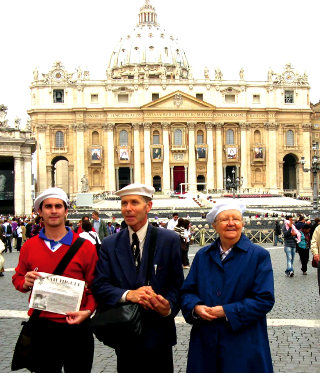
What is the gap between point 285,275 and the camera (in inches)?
546

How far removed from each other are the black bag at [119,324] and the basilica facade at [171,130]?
2521 inches

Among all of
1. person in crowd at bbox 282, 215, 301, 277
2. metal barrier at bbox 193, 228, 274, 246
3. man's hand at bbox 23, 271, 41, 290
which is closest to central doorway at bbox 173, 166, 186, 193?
metal barrier at bbox 193, 228, 274, 246

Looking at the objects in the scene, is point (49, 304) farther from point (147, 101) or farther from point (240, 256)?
point (147, 101)

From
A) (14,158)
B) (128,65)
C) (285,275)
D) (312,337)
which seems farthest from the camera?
(128,65)

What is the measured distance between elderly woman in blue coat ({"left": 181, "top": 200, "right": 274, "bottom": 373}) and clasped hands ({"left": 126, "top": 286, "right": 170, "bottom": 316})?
20 centimetres

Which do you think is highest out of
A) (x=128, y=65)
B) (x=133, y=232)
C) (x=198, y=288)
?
(x=128, y=65)

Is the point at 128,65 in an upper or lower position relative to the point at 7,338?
upper

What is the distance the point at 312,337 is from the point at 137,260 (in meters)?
4.03

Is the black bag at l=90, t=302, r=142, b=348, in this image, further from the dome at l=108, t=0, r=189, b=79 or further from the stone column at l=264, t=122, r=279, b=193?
the dome at l=108, t=0, r=189, b=79

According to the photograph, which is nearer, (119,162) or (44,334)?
(44,334)

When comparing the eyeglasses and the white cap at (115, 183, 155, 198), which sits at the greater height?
the white cap at (115, 183, 155, 198)

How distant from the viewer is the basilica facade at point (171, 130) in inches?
2744

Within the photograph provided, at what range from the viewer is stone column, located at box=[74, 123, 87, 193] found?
227ft

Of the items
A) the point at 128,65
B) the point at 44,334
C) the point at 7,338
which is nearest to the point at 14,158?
the point at 7,338
